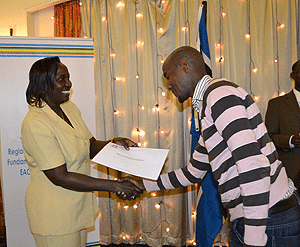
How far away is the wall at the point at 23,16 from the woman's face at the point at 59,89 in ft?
7.41

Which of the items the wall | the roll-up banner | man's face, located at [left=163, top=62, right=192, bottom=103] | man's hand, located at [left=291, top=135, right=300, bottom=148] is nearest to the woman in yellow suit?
man's face, located at [left=163, top=62, right=192, bottom=103]

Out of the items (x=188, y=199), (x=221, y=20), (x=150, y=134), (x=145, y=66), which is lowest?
(x=188, y=199)

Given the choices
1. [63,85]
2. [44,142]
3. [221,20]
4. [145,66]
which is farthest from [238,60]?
[44,142]

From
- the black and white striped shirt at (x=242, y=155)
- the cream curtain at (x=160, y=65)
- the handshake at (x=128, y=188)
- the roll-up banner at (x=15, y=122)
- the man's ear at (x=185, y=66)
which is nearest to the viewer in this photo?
the black and white striped shirt at (x=242, y=155)

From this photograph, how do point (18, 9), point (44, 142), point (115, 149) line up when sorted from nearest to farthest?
point (44, 142)
point (115, 149)
point (18, 9)

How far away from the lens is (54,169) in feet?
5.37

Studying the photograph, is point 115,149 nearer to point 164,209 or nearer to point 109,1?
point 164,209

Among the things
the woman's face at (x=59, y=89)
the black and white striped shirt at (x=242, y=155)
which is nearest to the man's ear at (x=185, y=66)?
the black and white striped shirt at (x=242, y=155)

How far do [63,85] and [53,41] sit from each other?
1.15m

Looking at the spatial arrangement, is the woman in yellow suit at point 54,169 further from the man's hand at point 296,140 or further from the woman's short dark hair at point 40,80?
the man's hand at point 296,140

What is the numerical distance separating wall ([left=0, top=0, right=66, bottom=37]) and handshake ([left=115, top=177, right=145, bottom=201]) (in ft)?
8.85

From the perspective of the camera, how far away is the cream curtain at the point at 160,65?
11.3 ft

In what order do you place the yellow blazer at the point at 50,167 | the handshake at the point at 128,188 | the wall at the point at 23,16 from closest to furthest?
the yellow blazer at the point at 50,167, the handshake at the point at 128,188, the wall at the point at 23,16

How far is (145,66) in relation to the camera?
11.5ft
